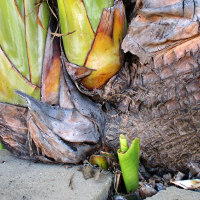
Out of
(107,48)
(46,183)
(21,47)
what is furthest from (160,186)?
(21,47)

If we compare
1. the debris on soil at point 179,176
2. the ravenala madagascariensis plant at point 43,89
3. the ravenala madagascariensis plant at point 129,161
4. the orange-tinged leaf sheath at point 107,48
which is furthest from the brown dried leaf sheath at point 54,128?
the debris on soil at point 179,176

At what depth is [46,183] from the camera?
93 centimetres

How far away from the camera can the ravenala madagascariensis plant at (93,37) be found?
1.00 metres

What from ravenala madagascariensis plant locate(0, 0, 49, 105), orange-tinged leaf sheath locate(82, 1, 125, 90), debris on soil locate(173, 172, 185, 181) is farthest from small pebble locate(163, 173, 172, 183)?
ravenala madagascariensis plant locate(0, 0, 49, 105)

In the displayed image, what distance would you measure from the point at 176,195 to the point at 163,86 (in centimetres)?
35

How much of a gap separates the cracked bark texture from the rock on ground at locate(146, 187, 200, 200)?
16cm

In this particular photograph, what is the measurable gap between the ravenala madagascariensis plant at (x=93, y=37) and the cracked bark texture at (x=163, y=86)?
0.06 m

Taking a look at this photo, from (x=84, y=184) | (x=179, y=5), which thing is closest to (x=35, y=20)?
(x=179, y=5)

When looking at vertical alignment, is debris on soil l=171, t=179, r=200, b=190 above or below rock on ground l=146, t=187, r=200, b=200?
above

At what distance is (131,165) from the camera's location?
887 millimetres

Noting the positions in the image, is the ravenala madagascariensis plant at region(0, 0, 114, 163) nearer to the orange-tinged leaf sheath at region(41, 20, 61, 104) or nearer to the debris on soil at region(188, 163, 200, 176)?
the orange-tinged leaf sheath at region(41, 20, 61, 104)

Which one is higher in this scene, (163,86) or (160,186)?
(163,86)

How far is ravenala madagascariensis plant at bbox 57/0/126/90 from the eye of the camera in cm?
100

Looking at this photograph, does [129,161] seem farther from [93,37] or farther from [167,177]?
[93,37]
